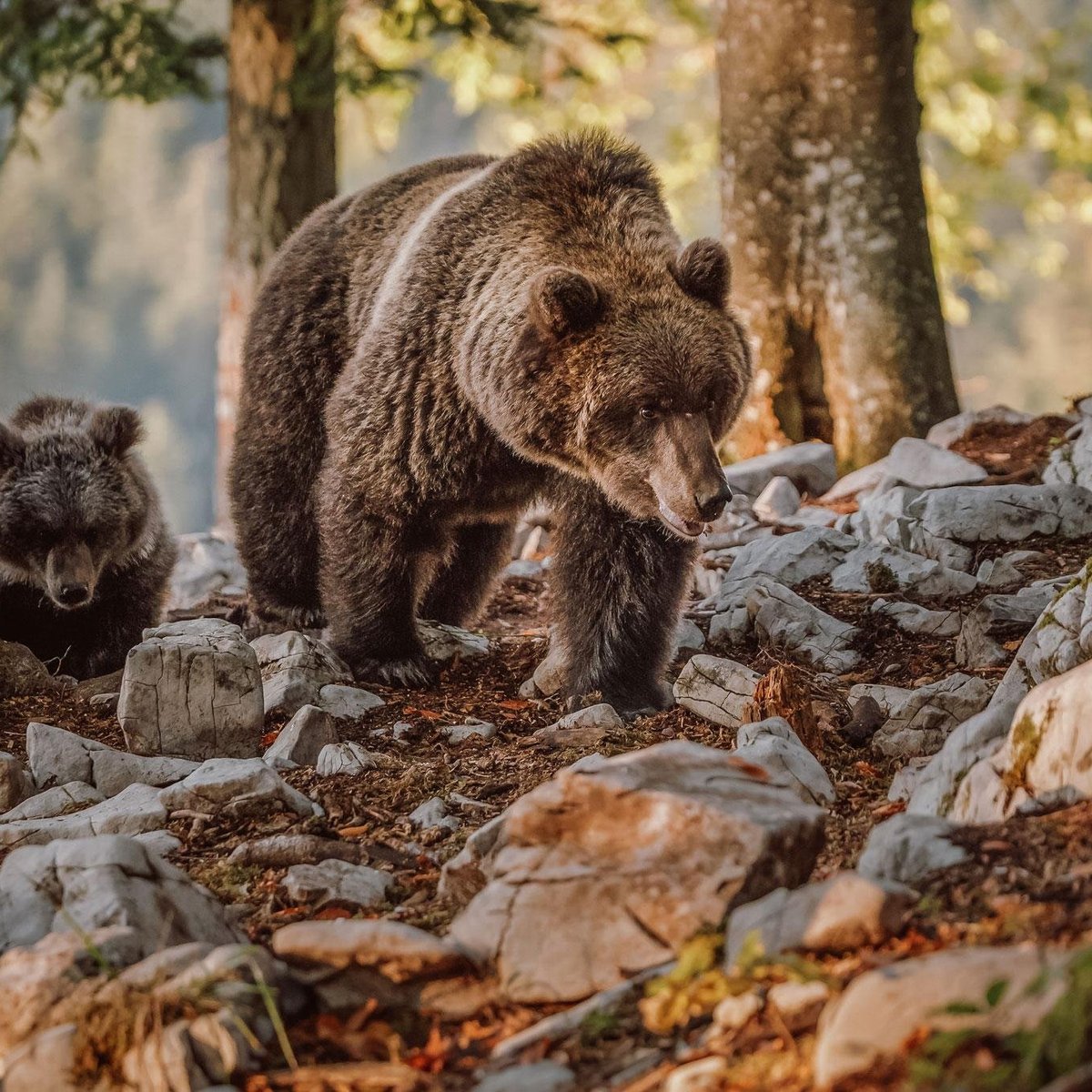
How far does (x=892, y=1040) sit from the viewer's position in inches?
75.3

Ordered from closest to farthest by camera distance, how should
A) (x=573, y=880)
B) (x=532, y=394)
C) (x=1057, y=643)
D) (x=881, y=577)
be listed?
(x=573, y=880), (x=1057, y=643), (x=532, y=394), (x=881, y=577)

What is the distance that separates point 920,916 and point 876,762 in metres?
1.59

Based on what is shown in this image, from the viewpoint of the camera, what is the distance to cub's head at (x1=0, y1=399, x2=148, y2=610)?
19.2 feet

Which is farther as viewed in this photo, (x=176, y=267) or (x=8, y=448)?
(x=176, y=267)

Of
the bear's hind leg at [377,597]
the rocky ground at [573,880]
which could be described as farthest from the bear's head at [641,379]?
the bear's hind leg at [377,597]

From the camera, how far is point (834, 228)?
7.28m

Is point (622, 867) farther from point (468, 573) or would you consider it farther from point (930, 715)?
point (468, 573)

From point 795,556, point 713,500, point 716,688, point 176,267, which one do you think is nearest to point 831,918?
point 716,688

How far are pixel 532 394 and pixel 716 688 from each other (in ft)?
3.94

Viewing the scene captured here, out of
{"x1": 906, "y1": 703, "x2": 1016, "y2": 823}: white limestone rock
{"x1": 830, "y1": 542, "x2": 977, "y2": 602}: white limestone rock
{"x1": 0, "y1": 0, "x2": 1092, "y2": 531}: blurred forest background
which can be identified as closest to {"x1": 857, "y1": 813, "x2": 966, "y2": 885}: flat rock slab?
{"x1": 906, "y1": 703, "x2": 1016, "y2": 823}: white limestone rock

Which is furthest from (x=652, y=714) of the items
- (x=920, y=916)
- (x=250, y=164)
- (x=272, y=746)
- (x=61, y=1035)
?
(x=250, y=164)

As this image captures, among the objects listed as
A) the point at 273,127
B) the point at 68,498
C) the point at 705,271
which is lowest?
the point at 68,498

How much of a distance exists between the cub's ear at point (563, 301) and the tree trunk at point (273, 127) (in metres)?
5.20

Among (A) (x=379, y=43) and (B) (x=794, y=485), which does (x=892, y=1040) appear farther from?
(A) (x=379, y=43)
